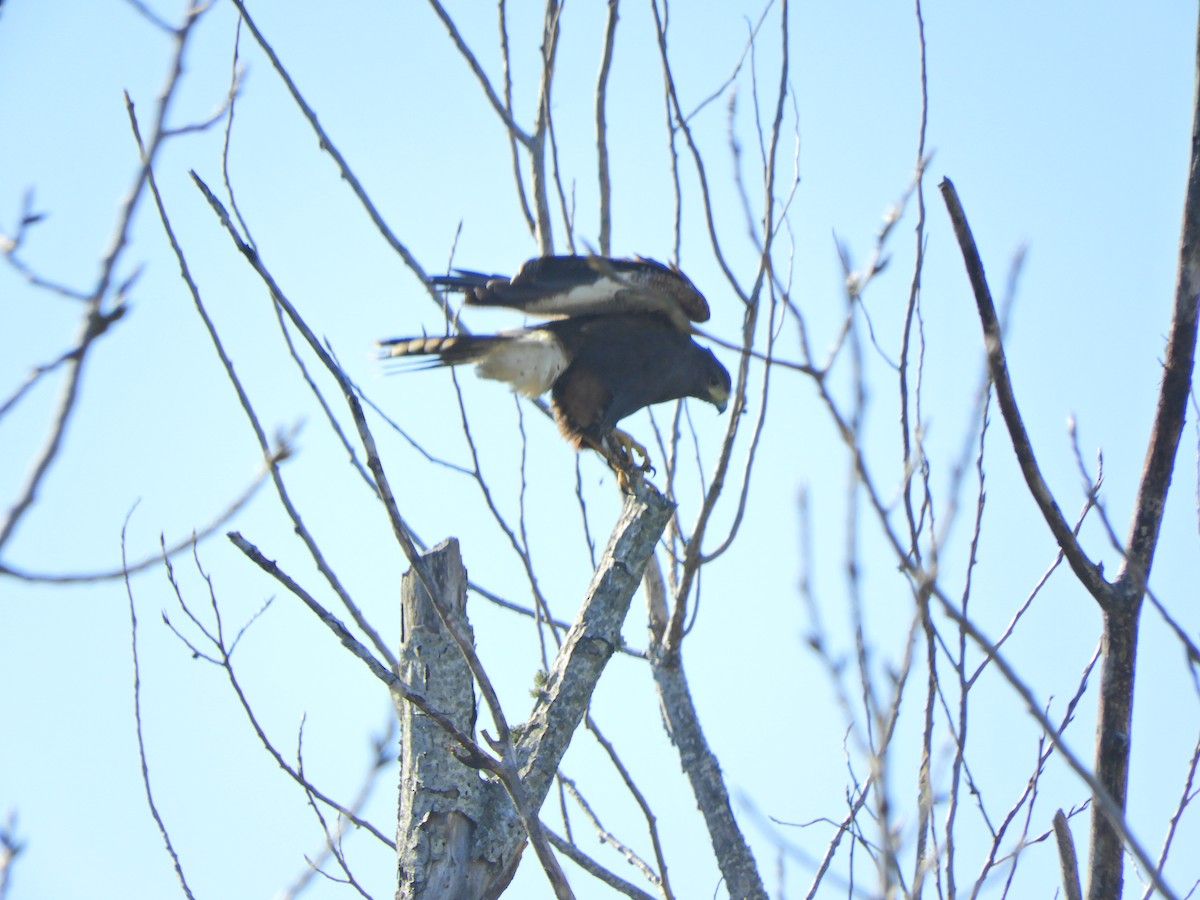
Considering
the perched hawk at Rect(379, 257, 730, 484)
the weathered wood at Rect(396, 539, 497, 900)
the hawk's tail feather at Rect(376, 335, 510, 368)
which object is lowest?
the weathered wood at Rect(396, 539, 497, 900)

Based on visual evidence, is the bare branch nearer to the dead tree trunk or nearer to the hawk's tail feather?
the dead tree trunk

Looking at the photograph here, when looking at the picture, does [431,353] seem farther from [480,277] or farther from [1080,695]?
[1080,695]

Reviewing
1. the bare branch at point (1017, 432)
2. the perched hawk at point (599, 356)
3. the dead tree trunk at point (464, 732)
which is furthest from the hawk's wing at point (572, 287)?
the bare branch at point (1017, 432)

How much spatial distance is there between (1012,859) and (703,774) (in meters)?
1.21

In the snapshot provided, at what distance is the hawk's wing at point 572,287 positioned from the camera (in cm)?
372

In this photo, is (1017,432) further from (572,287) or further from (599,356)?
(599,356)

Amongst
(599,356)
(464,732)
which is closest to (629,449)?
(599,356)

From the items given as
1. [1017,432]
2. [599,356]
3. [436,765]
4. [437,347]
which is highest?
[599,356]

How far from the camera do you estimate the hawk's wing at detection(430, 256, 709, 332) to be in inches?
146

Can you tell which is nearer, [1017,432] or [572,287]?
[1017,432]

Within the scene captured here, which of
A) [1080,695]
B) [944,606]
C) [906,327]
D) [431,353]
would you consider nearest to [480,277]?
[431,353]

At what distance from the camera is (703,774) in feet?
11.4

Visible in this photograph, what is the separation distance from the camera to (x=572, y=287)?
13.1 feet

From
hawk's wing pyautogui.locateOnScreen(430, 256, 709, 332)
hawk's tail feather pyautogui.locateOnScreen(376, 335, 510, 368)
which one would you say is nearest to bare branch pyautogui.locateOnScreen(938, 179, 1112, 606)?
hawk's wing pyautogui.locateOnScreen(430, 256, 709, 332)
